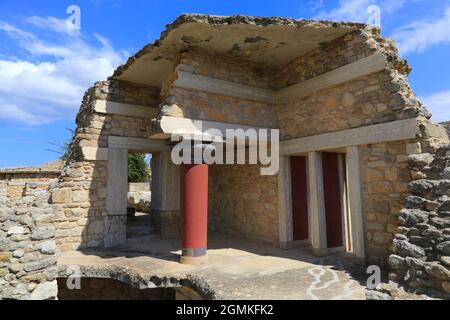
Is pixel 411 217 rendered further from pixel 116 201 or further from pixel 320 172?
pixel 116 201

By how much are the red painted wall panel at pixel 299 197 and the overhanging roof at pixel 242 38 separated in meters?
2.34

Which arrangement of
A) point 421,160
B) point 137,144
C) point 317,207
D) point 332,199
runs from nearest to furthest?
point 421,160, point 317,207, point 332,199, point 137,144

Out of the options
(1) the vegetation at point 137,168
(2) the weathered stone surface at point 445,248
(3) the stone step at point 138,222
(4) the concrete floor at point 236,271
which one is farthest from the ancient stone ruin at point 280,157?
(1) the vegetation at point 137,168

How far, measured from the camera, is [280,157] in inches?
263

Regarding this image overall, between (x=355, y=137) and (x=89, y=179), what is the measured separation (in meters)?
5.72

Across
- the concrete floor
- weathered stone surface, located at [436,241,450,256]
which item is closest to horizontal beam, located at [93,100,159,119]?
the concrete floor

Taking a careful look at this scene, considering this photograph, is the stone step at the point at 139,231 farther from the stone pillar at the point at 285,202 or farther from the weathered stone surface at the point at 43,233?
the stone pillar at the point at 285,202

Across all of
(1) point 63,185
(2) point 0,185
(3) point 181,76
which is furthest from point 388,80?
(2) point 0,185

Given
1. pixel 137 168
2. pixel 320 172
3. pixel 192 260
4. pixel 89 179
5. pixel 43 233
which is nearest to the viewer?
pixel 43 233

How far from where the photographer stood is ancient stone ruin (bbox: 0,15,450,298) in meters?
4.34

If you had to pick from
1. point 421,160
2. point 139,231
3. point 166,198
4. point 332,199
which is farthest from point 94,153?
point 421,160

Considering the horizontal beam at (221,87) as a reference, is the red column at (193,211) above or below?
below

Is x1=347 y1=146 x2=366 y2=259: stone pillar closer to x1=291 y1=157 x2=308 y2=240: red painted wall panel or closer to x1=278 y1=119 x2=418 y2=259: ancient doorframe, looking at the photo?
x1=278 y1=119 x2=418 y2=259: ancient doorframe

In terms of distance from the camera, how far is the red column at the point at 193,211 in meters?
5.44
